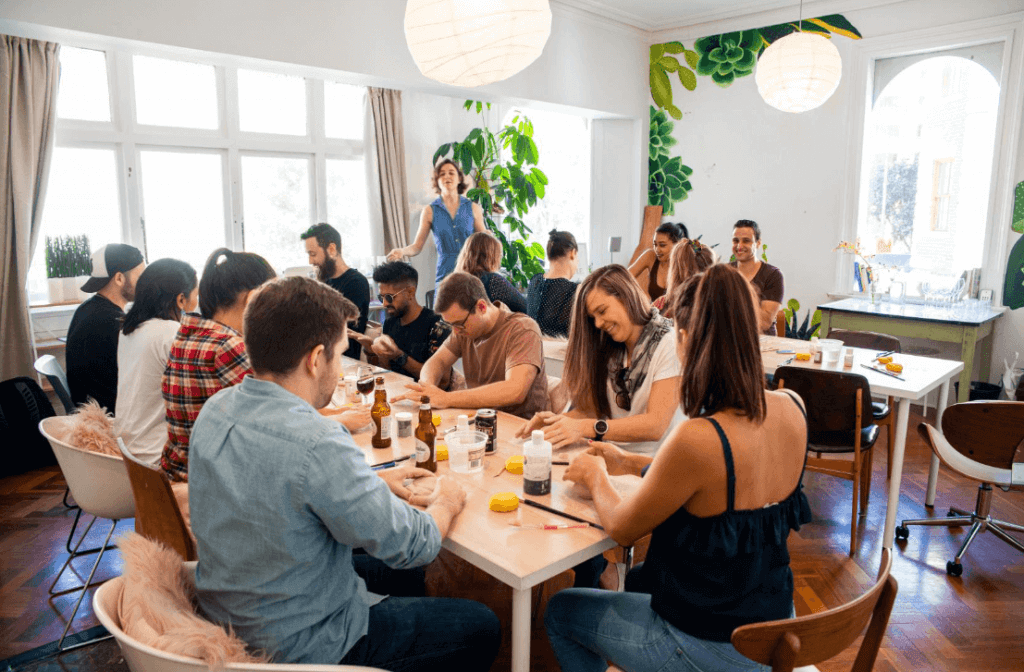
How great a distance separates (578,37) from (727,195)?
81.3 inches

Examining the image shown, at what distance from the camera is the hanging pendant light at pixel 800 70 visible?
431 centimetres

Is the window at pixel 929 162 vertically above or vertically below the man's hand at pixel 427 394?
above

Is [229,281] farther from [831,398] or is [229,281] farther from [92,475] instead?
[831,398]

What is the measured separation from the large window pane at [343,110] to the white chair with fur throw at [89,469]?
400cm

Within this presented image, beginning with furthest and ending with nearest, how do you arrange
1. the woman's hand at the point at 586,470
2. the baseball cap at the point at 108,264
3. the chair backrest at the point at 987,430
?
the baseball cap at the point at 108,264
the chair backrest at the point at 987,430
the woman's hand at the point at 586,470

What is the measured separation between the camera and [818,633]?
4.13ft

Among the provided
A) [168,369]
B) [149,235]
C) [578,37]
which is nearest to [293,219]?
[149,235]

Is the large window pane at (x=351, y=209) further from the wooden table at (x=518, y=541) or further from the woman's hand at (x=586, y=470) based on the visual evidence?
the woman's hand at (x=586, y=470)

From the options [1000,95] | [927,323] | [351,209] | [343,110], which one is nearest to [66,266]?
[351,209]

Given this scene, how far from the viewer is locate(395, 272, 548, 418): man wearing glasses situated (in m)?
2.74

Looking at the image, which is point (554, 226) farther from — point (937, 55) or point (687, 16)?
point (937, 55)

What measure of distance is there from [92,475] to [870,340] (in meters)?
4.11

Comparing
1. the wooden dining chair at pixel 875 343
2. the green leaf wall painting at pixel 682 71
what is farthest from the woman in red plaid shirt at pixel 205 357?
the green leaf wall painting at pixel 682 71

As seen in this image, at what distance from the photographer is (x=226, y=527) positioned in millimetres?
1354
